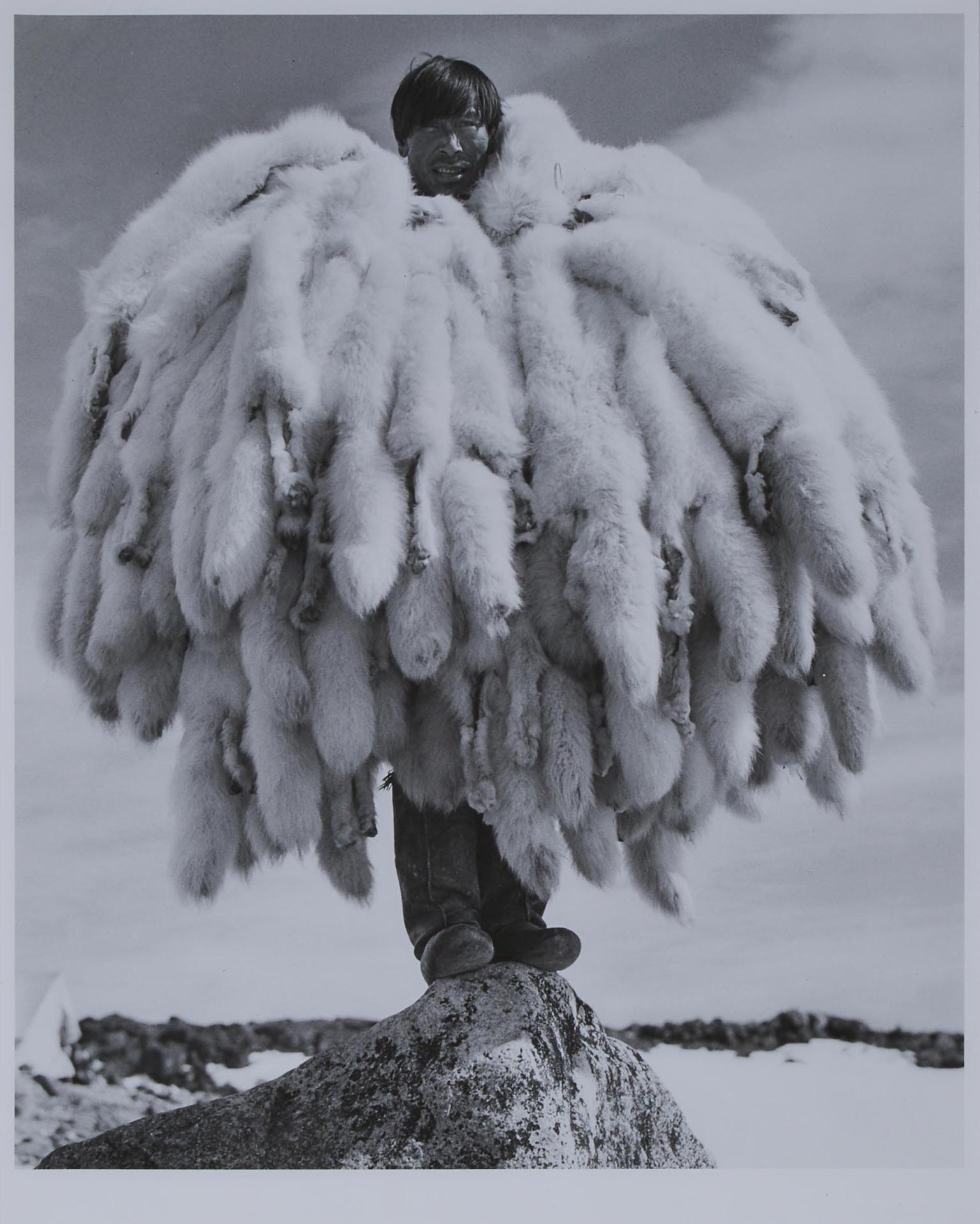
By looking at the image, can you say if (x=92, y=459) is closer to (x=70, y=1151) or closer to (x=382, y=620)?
(x=382, y=620)

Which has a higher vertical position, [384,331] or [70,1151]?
[384,331]

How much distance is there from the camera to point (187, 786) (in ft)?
9.50

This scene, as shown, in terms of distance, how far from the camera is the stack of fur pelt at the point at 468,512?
2725 mm

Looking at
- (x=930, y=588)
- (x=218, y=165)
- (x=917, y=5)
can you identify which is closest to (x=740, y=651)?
(x=930, y=588)

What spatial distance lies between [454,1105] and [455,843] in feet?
1.51

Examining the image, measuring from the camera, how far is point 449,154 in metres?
3.12

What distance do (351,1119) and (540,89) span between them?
2073mm

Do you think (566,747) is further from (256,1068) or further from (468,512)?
(256,1068)

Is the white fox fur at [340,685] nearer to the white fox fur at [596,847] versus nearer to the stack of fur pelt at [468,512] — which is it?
the stack of fur pelt at [468,512]

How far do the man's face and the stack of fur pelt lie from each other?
82 mm

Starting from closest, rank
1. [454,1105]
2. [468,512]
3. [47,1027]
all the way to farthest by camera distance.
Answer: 1. [468,512]
2. [454,1105]
3. [47,1027]

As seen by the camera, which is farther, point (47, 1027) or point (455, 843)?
point (47, 1027)

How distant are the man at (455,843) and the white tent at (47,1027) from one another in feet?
4.29

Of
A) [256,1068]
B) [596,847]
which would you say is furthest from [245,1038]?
[596,847]
